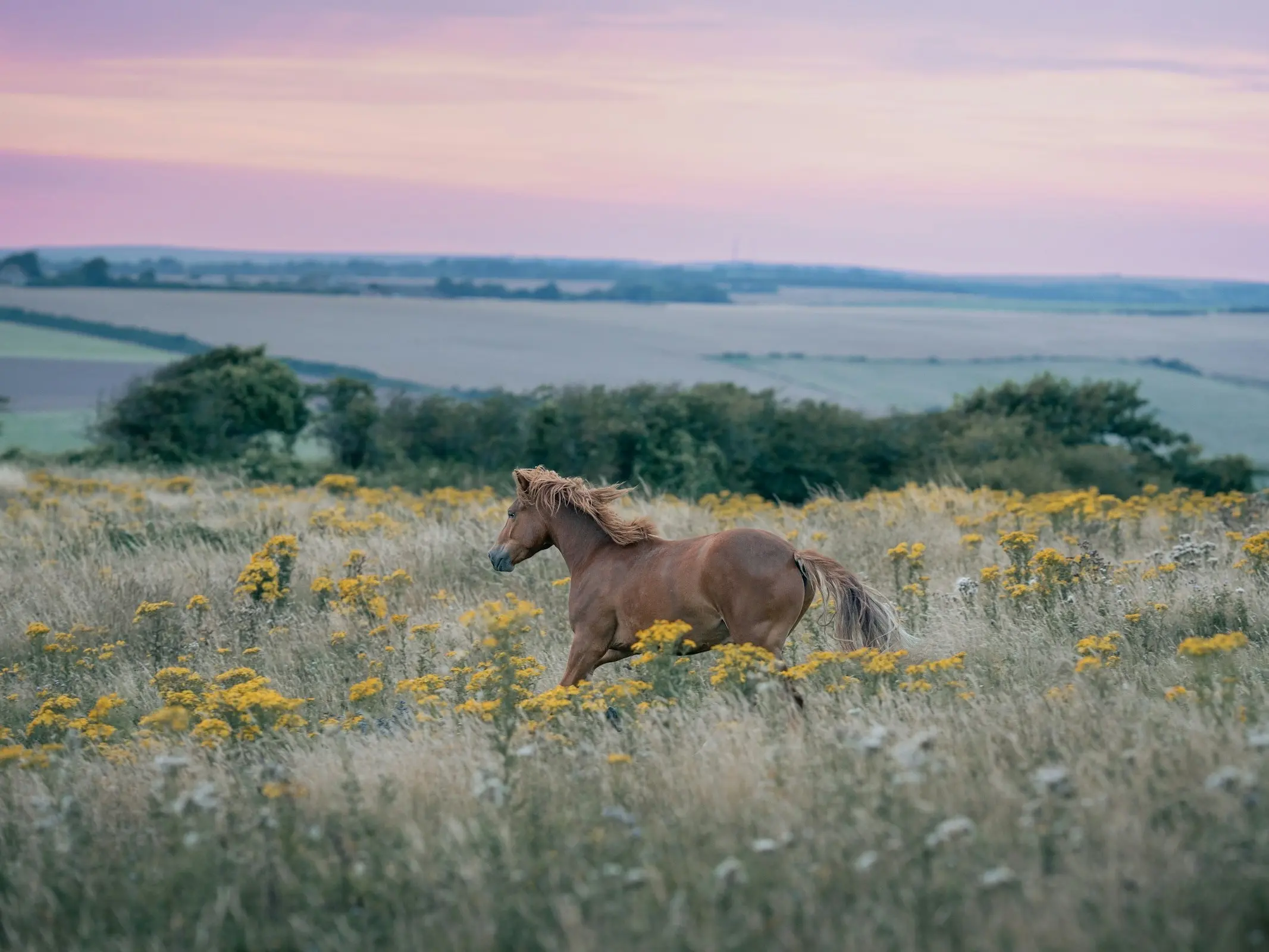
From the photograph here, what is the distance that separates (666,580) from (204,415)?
26767mm

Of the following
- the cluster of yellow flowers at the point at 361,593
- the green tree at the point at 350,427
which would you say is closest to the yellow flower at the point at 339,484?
the cluster of yellow flowers at the point at 361,593

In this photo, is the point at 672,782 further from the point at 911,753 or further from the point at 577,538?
the point at 577,538

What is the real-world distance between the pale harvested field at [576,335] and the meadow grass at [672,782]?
132ft

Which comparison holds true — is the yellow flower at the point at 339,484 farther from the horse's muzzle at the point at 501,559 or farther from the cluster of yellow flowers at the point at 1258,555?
the cluster of yellow flowers at the point at 1258,555

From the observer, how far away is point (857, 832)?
4.05m

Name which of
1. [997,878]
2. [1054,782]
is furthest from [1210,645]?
[997,878]

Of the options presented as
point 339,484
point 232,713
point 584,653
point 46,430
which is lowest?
point 46,430

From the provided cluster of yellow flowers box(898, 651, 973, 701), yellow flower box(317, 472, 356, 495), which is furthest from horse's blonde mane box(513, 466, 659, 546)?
yellow flower box(317, 472, 356, 495)

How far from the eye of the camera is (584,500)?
23.7ft

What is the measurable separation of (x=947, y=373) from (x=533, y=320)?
3368 cm

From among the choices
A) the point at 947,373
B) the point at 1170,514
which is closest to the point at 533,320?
the point at 947,373

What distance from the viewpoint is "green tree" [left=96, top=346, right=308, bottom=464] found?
101ft

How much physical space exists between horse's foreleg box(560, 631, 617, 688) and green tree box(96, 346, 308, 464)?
24988mm

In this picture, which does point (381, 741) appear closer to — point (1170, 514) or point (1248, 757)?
point (1248, 757)
